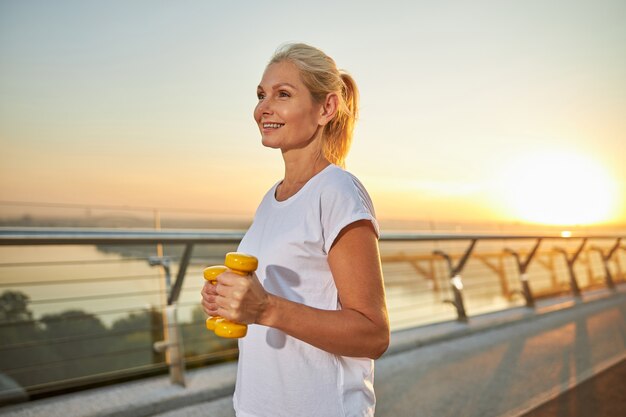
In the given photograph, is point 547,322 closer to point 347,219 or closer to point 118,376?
point 118,376

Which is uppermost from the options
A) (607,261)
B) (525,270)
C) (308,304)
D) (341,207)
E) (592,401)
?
(341,207)

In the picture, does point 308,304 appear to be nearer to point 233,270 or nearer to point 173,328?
point 233,270

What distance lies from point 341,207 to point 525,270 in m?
5.28

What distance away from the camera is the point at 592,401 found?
2.75 meters

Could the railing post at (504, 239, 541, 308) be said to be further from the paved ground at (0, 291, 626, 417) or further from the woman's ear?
the woman's ear

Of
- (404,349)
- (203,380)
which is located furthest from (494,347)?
(203,380)

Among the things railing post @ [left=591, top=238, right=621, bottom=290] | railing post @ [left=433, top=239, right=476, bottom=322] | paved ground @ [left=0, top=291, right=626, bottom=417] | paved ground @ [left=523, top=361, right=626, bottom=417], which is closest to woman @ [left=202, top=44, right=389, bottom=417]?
paved ground @ [left=0, top=291, right=626, bottom=417]

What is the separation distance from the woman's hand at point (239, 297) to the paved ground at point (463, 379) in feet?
5.37

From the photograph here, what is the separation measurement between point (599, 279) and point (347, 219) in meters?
8.83

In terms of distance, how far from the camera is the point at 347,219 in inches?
40.3

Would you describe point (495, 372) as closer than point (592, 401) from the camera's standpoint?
No

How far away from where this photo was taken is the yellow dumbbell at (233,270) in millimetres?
896

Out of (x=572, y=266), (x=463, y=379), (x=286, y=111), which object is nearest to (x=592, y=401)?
(x=463, y=379)

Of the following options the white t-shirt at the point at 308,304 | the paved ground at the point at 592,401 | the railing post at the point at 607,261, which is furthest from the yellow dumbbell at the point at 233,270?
the railing post at the point at 607,261
